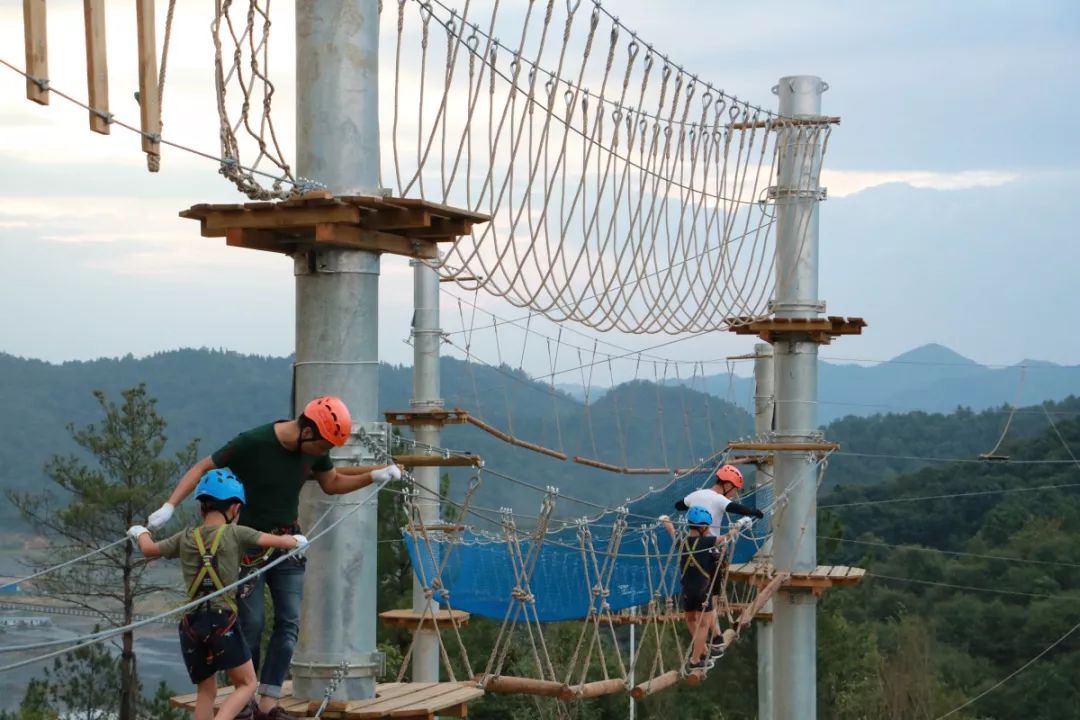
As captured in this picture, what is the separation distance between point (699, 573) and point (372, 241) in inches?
165

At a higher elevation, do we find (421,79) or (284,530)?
(421,79)

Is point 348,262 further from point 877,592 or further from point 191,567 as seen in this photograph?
point 877,592

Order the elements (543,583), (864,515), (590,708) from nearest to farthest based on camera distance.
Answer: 1. (543,583)
2. (590,708)
3. (864,515)

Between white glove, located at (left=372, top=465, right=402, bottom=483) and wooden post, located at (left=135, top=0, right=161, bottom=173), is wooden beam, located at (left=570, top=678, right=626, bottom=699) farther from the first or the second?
wooden post, located at (left=135, top=0, right=161, bottom=173)

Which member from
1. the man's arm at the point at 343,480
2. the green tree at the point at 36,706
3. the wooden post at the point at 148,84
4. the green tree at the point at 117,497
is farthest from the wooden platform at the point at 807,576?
the green tree at the point at 36,706

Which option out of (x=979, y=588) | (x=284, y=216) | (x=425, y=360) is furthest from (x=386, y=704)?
(x=979, y=588)

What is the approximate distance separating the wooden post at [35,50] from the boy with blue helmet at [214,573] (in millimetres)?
1395

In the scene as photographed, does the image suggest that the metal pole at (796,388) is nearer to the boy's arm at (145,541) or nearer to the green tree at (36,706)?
the boy's arm at (145,541)

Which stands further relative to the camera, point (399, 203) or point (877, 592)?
point (877, 592)

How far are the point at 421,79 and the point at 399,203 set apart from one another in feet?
3.18

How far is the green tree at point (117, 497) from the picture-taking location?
73.1ft

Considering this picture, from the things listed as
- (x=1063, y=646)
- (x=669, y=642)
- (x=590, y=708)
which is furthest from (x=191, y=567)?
(x=1063, y=646)

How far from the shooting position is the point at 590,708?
28.4 m

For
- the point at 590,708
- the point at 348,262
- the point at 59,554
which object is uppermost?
the point at 348,262
